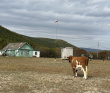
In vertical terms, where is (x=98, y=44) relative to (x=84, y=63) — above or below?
above

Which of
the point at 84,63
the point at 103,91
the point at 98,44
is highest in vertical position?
the point at 98,44

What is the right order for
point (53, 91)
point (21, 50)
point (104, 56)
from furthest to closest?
1. point (104, 56)
2. point (21, 50)
3. point (53, 91)

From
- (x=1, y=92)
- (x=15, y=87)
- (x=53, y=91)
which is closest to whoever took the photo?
(x=1, y=92)

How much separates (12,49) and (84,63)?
4452 centimetres

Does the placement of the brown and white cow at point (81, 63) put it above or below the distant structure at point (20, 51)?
below

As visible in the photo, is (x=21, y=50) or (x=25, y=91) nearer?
(x=25, y=91)

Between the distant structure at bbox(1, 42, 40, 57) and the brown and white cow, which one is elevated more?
the distant structure at bbox(1, 42, 40, 57)

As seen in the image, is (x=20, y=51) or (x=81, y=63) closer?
(x=81, y=63)

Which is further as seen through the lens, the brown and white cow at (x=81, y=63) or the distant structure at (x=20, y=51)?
the distant structure at (x=20, y=51)

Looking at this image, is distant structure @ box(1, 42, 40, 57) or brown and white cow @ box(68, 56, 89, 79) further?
distant structure @ box(1, 42, 40, 57)

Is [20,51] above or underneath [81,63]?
above

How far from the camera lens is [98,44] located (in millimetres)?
63812

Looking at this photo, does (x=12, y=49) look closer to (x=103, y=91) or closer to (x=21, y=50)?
(x=21, y=50)

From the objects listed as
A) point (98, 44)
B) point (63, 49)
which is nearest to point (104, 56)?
point (98, 44)
